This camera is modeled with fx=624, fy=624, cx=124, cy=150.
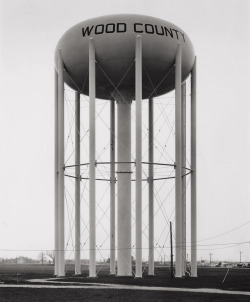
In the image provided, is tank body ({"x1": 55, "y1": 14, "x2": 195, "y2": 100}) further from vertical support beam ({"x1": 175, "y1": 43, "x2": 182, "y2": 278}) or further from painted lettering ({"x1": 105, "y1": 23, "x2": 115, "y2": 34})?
vertical support beam ({"x1": 175, "y1": 43, "x2": 182, "y2": 278})

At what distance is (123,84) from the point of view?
27219 millimetres

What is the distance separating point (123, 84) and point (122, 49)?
7.54 ft

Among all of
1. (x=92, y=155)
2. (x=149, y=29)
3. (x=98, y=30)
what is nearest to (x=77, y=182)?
(x=92, y=155)

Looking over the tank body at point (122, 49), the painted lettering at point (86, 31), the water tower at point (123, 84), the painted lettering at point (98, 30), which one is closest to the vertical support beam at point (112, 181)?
the water tower at point (123, 84)

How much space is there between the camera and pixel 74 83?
2742 centimetres

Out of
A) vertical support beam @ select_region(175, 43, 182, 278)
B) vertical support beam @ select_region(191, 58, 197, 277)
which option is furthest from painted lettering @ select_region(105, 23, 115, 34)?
vertical support beam @ select_region(191, 58, 197, 277)

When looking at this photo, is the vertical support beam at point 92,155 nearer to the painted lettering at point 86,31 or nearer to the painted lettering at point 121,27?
the painted lettering at point 86,31

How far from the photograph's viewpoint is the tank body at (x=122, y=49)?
25344 mm

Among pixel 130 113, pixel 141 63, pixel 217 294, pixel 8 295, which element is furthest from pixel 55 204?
pixel 217 294

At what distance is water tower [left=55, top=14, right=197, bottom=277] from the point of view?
2483cm

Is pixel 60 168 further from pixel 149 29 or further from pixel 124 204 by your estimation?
pixel 149 29

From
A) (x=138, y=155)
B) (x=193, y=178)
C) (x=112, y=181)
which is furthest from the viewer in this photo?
(x=112, y=181)

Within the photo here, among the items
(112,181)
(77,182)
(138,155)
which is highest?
(138,155)

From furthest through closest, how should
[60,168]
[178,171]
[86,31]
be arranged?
1. [60,168]
2. [86,31]
3. [178,171]
